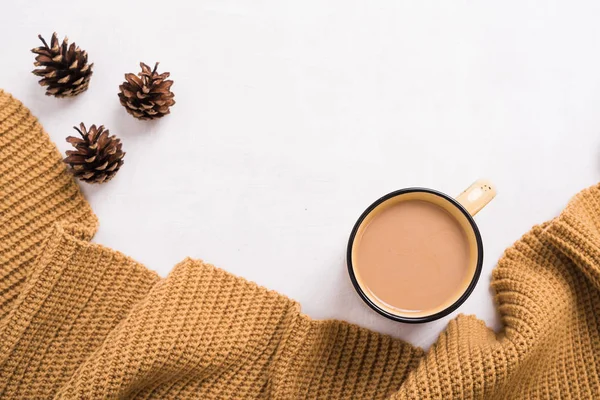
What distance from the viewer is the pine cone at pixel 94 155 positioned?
0.82m

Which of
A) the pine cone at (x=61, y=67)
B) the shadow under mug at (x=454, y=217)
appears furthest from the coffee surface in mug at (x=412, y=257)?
the pine cone at (x=61, y=67)

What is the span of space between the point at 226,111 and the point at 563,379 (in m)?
0.60

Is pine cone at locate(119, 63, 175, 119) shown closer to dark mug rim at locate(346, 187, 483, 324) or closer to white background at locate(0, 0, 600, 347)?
white background at locate(0, 0, 600, 347)

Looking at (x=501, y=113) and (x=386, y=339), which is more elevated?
(x=501, y=113)

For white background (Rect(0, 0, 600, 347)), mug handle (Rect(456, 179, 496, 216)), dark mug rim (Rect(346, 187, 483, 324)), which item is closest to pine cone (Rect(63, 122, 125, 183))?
white background (Rect(0, 0, 600, 347))

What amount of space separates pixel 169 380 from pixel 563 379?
540 millimetres

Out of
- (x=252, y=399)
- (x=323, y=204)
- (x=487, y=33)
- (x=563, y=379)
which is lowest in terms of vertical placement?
(x=252, y=399)

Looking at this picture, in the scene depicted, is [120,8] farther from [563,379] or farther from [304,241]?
[563,379]

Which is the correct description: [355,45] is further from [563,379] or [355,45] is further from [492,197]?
[563,379]

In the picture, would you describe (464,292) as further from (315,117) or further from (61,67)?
(61,67)

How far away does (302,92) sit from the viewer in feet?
2.84

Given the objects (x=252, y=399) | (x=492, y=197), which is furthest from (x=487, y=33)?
(x=252, y=399)

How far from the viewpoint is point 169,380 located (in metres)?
0.83

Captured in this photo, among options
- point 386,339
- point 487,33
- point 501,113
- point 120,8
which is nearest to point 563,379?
point 386,339
